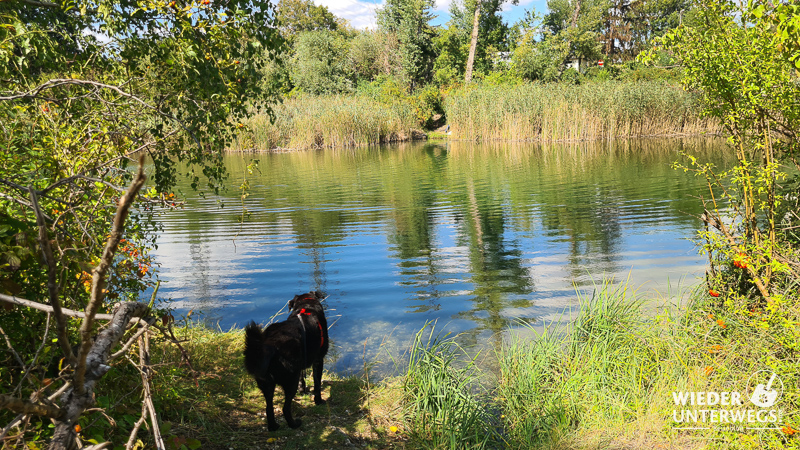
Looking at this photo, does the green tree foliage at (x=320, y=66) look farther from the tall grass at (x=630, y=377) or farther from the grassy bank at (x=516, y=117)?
the tall grass at (x=630, y=377)

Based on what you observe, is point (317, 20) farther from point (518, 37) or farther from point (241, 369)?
point (241, 369)

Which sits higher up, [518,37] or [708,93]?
[518,37]

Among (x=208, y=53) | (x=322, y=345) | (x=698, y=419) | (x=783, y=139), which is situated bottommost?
(x=698, y=419)

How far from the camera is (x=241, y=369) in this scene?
5.57 m

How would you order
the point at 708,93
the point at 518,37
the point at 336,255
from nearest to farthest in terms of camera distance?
the point at 708,93
the point at 336,255
the point at 518,37

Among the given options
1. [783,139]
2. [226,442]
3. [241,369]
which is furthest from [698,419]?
[241,369]

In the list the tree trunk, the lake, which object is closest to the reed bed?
the tree trunk

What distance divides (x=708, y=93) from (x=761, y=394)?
2.91 meters

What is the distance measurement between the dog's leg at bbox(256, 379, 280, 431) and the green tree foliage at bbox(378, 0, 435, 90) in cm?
4714

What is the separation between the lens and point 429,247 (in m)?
11.1

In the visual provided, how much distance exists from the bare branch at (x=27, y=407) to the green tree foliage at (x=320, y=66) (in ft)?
159

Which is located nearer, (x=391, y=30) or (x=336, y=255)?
(x=336, y=255)

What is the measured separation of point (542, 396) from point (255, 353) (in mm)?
2423

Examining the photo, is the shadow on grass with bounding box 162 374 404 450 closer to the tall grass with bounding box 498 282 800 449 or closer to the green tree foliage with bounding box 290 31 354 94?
the tall grass with bounding box 498 282 800 449
